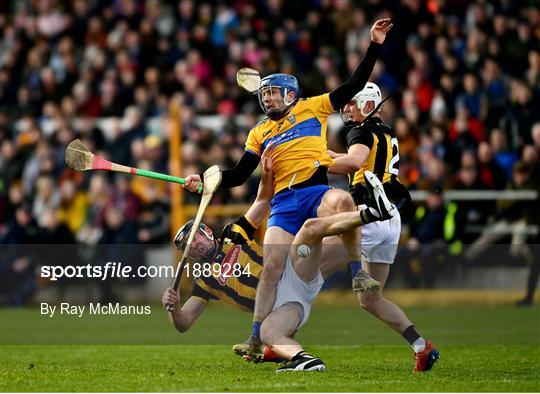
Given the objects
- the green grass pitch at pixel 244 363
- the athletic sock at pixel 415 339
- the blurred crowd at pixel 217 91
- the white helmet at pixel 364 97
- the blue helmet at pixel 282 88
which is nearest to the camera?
the green grass pitch at pixel 244 363

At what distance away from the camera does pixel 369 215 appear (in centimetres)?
970

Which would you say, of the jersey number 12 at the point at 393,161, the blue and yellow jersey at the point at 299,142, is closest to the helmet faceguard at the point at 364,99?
the jersey number 12 at the point at 393,161

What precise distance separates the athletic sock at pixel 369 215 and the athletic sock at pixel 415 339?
104 centimetres

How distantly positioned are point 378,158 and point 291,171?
0.75 metres

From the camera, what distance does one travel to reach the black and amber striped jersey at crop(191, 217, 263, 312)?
10984 mm

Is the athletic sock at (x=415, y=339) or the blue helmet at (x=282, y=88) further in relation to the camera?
the blue helmet at (x=282, y=88)

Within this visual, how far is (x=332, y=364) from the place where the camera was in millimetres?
10812

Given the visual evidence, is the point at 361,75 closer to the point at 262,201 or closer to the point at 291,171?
the point at 291,171

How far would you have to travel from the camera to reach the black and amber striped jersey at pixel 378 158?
10.8 m

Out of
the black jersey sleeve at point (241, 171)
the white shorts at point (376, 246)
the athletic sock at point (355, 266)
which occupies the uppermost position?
the black jersey sleeve at point (241, 171)

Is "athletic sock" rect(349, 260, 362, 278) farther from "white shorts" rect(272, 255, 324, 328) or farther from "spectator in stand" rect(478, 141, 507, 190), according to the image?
"spectator in stand" rect(478, 141, 507, 190)

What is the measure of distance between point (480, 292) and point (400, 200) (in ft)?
12.4

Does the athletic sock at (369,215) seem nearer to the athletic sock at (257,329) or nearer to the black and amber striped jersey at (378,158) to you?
the black and amber striped jersey at (378,158)

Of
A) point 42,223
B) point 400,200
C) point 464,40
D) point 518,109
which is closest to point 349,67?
point 464,40
